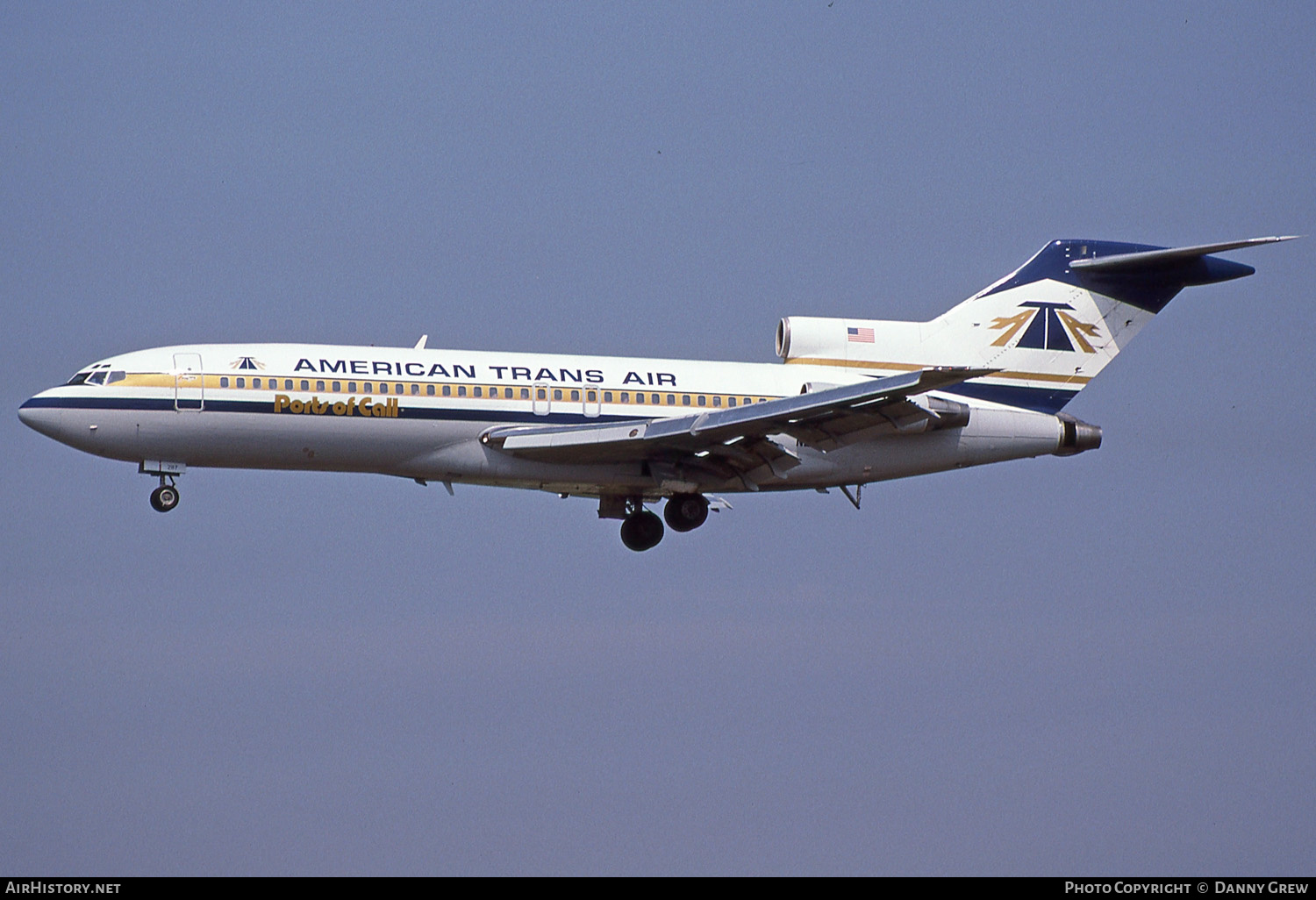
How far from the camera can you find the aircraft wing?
1435 inches

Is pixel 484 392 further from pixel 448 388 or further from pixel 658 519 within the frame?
pixel 658 519

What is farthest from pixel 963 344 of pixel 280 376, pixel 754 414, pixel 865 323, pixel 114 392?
pixel 114 392

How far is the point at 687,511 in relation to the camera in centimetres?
4153

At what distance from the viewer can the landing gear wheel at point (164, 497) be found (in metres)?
38.3

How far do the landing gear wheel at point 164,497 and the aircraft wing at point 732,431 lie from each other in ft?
22.5

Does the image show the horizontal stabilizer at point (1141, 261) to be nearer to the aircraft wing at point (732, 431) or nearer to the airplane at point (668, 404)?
the airplane at point (668, 404)

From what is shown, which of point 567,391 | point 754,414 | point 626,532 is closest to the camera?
point 754,414

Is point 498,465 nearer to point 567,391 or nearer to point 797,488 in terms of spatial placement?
point 567,391

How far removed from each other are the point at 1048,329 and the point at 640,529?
1100 cm

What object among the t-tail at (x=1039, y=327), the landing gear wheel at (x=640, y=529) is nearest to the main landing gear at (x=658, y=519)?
the landing gear wheel at (x=640, y=529)

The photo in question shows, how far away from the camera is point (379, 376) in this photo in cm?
3794

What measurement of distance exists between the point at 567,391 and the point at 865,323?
7793 millimetres

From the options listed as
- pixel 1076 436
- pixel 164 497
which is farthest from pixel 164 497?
pixel 1076 436

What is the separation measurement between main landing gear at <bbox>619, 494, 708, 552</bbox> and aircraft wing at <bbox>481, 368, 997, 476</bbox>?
1963 millimetres
